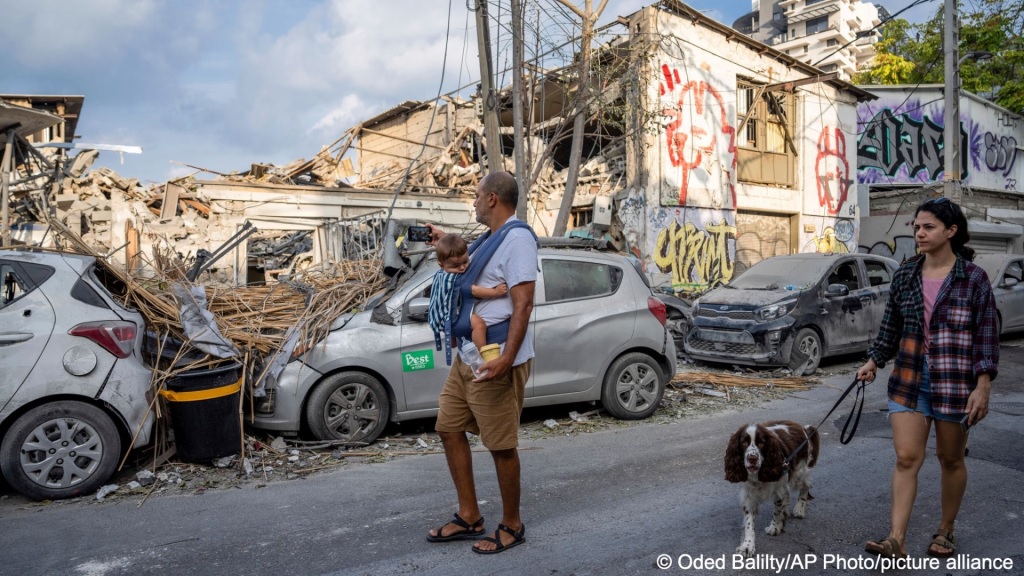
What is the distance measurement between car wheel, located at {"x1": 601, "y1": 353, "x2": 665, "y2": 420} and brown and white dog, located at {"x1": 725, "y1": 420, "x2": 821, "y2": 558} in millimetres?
3116

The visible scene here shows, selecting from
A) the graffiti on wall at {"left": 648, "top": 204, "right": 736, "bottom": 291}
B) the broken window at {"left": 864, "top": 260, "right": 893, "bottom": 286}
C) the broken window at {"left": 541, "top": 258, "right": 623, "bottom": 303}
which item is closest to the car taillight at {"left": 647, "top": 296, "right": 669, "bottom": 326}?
the broken window at {"left": 541, "top": 258, "right": 623, "bottom": 303}

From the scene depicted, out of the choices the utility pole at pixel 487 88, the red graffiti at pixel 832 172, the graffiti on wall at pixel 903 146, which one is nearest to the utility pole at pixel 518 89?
the utility pole at pixel 487 88

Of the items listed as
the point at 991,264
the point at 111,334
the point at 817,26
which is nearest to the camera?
the point at 111,334

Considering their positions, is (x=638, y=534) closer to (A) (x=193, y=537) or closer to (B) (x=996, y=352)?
(B) (x=996, y=352)

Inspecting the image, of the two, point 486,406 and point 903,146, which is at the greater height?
point 903,146

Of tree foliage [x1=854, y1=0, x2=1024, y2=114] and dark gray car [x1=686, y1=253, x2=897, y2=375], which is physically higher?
tree foliage [x1=854, y1=0, x2=1024, y2=114]

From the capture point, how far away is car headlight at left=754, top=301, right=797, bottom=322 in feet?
31.9

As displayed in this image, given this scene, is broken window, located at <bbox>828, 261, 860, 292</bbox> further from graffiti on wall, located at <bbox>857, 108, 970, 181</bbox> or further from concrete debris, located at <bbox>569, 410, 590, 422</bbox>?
graffiti on wall, located at <bbox>857, 108, 970, 181</bbox>

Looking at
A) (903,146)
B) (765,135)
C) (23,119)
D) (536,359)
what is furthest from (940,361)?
(903,146)

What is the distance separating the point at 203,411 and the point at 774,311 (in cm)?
741

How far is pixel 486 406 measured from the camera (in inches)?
139

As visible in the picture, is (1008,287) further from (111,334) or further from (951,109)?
(111,334)

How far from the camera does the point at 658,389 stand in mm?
7359

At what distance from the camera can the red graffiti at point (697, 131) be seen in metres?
15.7
